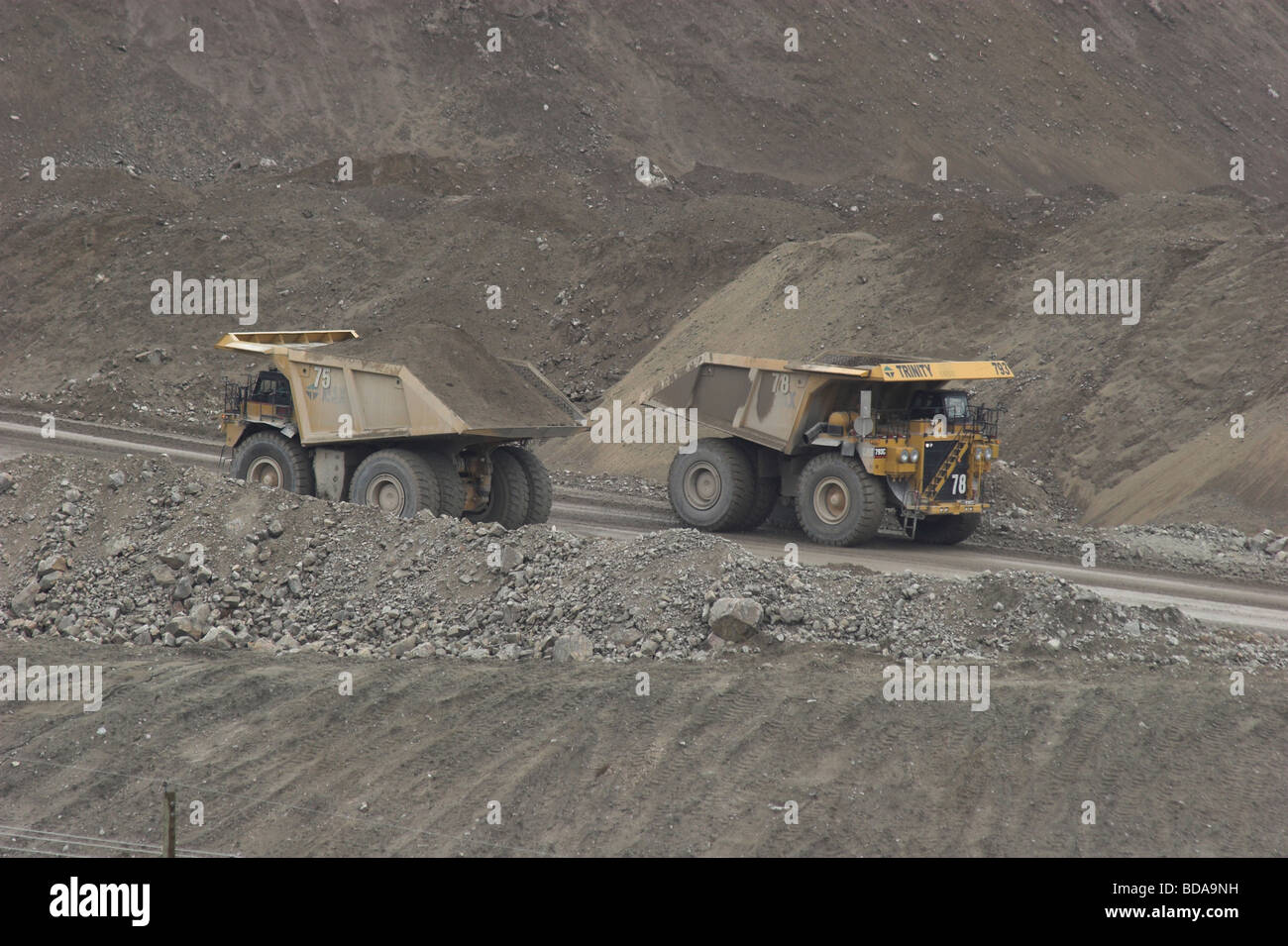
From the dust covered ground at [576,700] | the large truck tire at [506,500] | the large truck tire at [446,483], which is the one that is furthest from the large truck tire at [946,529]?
the large truck tire at [446,483]

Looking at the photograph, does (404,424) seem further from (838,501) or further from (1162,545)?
(1162,545)

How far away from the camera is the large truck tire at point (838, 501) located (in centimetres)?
1691

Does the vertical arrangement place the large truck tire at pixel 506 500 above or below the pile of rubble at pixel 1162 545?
above

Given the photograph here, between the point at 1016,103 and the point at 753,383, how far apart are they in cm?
3377

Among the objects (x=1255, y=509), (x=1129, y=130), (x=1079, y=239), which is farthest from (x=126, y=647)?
(x=1129, y=130)

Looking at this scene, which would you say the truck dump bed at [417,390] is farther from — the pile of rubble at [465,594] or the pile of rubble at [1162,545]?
the pile of rubble at [1162,545]

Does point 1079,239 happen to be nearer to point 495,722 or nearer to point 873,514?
point 873,514

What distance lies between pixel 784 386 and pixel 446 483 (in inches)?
187

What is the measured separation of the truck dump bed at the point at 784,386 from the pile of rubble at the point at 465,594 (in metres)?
5.18

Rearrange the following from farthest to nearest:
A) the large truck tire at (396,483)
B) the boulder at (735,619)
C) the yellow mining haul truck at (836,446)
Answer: the yellow mining haul truck at (836,446), the large truck tire at (396,483), the boulder at (735,619)

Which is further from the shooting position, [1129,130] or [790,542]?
[1129,130]

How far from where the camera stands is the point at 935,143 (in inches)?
1735

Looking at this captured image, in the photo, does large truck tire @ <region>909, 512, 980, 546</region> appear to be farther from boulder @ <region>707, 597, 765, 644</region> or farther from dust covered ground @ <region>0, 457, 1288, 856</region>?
boulder @ <region>707, 597, 765, 644</region>

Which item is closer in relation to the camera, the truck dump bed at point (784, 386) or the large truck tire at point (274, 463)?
the large truck tire at point (274, 463)
